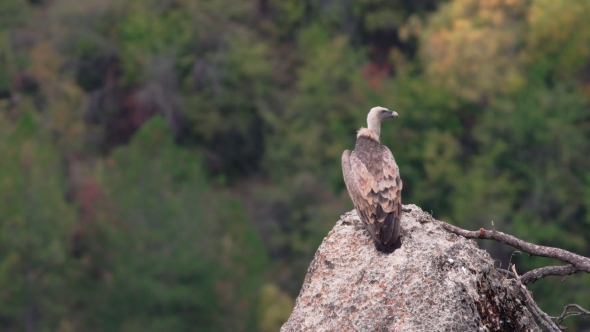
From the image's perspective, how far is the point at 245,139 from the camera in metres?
68.1

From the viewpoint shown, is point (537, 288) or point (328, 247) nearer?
point (328, 247)

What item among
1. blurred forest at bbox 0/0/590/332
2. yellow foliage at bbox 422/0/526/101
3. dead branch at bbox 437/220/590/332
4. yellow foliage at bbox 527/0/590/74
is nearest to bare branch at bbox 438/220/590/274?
dead branch at bbox 437/220/590/332

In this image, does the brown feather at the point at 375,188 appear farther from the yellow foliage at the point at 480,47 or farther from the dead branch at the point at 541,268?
the yellow foliage at the point at 480,47

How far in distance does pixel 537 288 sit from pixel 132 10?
33.1 metres

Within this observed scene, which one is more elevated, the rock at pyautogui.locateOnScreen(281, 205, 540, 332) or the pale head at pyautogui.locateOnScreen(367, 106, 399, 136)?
the pale head at pyautogui.locateOnScreen(367, 106, 399, 136)

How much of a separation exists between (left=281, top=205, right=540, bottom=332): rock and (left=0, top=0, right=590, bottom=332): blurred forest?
39341mm

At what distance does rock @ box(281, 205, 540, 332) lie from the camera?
8.02 metres

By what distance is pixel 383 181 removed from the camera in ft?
33.9

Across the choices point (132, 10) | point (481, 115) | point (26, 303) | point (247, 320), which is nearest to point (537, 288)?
point (247, 320)

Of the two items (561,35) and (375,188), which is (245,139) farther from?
(375,188)

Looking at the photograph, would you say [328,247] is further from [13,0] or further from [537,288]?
[13,0]

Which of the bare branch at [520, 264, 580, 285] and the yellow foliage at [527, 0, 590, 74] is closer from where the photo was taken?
the bare branch at [520, 264, 580, 285]

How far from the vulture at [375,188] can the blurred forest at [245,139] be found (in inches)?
1460

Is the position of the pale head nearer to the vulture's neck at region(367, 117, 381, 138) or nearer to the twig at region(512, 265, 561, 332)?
the vulture's neck at region(367, 117, 381, 138)
